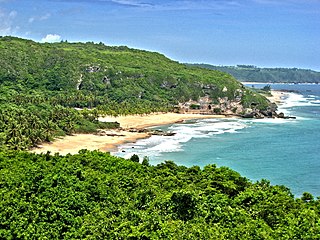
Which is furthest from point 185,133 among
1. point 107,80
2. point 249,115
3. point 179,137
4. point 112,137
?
point 107,80

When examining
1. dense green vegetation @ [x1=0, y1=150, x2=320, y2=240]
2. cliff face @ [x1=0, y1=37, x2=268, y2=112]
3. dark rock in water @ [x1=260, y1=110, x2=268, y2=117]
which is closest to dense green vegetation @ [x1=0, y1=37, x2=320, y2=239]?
dense green vegetation @ [x1=0, y1=150, x2=320, y2=240]

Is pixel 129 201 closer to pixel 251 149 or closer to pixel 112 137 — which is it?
pixel 251 149

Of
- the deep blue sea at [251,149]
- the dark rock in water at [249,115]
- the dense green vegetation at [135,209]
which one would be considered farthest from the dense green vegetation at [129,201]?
the dark rock in water at [249,115]

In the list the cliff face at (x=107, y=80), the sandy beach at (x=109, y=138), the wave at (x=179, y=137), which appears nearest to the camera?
the sandy beach at (x=109, y=138)

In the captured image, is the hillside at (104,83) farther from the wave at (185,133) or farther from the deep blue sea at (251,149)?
the deep blue sea at (251,149)

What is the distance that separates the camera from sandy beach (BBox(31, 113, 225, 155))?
7619 centimetres

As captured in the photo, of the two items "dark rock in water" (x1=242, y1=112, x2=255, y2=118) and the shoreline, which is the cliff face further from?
the shoreline

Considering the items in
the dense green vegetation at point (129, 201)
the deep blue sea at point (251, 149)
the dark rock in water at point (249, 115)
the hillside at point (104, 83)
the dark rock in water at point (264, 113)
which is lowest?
the deep blue sea at point (251, 149)

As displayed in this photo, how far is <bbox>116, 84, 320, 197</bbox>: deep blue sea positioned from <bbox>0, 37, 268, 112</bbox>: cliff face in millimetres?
33160

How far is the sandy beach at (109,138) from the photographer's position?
250 ft

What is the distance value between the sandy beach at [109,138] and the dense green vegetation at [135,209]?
38.9 m

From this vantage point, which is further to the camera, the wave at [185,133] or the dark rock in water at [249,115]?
the dark rock in water at [249,115]

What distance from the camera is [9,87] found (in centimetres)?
13450

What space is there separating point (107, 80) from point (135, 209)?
13276cm
